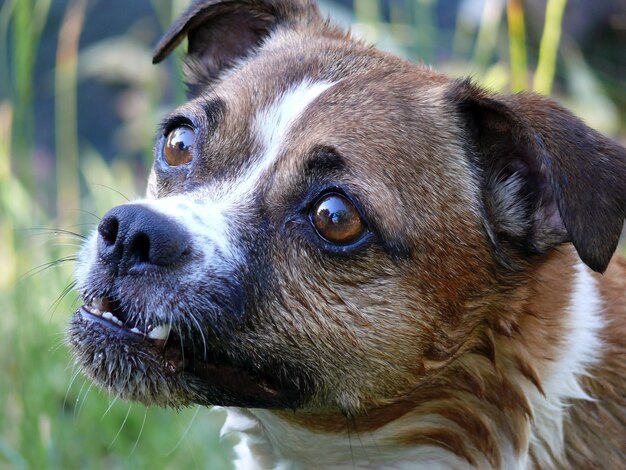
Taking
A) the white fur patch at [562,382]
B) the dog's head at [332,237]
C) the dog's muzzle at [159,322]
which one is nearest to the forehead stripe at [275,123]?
the dog's head at [332,237]

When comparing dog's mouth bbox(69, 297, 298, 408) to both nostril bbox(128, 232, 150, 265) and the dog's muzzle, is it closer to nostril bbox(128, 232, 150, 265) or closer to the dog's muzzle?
the dog's muzzle

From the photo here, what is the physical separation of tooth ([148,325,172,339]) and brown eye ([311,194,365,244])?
24.0 inches

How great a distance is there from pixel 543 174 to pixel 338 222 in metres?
0.77

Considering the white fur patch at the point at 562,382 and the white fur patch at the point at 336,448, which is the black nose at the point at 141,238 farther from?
the white fur patch at the point at 562,382

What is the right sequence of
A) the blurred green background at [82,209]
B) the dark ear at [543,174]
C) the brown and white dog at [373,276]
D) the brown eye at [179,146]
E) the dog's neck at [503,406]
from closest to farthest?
the dark ear at [543,174], the brown and white dog at [373,276], the dog's neck at [503,406], the brown eye at [179,146], the blurred green background at [82,209]

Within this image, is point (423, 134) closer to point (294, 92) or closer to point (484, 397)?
point (294, 92)

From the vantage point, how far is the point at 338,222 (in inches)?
134

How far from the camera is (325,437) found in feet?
12.1

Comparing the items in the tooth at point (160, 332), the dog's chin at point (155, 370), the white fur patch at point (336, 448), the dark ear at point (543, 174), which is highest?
the dark ear at point (543, 174)

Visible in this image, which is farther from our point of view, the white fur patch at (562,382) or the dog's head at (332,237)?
the white fur patch at (562,382)

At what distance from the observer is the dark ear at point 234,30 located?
14.9ft

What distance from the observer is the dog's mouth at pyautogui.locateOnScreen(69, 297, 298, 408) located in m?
3.29

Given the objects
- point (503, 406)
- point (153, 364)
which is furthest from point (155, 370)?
point (503, 406)

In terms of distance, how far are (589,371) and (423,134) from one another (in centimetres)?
107
